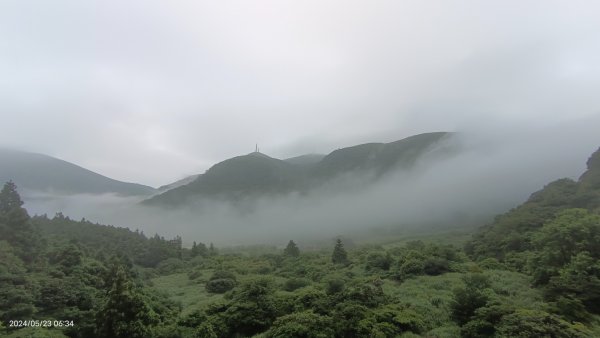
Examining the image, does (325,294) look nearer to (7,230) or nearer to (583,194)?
(7,230)

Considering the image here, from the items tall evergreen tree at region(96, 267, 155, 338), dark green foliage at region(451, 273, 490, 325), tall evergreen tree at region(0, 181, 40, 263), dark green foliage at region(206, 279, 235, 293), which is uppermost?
tall evergreen tree at region(0, 181, 40, 263)

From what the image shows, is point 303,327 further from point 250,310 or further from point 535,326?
point 535,326

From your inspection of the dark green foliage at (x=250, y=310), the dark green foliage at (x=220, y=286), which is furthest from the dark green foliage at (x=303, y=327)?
the dark green foliage at (x=220, y=286)

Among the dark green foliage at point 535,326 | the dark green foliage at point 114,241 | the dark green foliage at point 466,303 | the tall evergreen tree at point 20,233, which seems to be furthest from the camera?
the dark green foliage at point 114,241

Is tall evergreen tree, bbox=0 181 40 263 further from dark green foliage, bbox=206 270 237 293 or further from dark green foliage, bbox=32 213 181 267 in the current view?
dark green foliage, bbox=32 213 181 267

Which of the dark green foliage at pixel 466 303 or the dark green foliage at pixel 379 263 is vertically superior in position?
the dark green foliage at pixel 466 303

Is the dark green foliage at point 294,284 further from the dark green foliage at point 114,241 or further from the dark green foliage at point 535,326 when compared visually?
the dark green foliage at point 114,241

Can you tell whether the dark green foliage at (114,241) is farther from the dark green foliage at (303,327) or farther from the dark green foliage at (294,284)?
the dark green foliage at (303,327)

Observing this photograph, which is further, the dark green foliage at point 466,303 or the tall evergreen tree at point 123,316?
the dark green foliage at point 466,303

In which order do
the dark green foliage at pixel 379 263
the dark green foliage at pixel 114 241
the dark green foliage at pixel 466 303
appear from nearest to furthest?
the dark green foliage at pixel 466 303 < the dark green foliage at pixel 379 263 < the dark green foliage at pixel 114 241

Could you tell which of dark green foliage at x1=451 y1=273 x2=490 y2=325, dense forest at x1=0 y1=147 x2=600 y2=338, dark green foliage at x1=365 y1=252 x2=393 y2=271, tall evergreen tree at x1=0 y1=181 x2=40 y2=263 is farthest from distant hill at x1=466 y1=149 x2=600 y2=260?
tall evergreen tree at x1=0 y1=181 x2=40 y2=263

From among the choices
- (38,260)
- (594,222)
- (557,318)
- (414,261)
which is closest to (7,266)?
(38,260)

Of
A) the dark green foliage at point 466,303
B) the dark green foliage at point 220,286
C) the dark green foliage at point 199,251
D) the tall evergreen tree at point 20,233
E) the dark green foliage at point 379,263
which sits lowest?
the dark green foliage at point 199,251

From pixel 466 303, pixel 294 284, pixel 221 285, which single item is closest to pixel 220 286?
pixel 221 285
